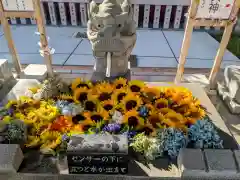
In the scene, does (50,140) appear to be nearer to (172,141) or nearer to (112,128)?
(112,128)

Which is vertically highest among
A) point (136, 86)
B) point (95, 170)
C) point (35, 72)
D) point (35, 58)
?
point (136, 86)

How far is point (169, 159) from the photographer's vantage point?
6.48 feet

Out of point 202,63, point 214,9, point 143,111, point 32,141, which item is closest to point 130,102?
point 143,111

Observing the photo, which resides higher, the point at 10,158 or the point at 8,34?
the point at 8,34

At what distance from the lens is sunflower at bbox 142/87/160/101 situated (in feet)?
8.49

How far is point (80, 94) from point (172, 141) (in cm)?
108

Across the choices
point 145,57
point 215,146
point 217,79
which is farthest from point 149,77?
point 215,146

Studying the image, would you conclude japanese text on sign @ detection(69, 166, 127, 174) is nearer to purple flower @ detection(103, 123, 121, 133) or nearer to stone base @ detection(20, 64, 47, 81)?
purple flower @ detection(103, 123, 121, 133)

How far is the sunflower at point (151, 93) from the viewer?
8.49ft

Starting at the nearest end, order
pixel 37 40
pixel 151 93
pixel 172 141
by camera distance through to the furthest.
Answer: pixel 172 141 < pixel 151 93 < pixel 37 40

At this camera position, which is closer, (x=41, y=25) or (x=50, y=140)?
(x=50, y=140)

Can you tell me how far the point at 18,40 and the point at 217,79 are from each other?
3.88 meters

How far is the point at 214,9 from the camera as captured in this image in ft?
9.82

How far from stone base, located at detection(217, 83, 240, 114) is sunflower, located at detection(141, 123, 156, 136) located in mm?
1430
